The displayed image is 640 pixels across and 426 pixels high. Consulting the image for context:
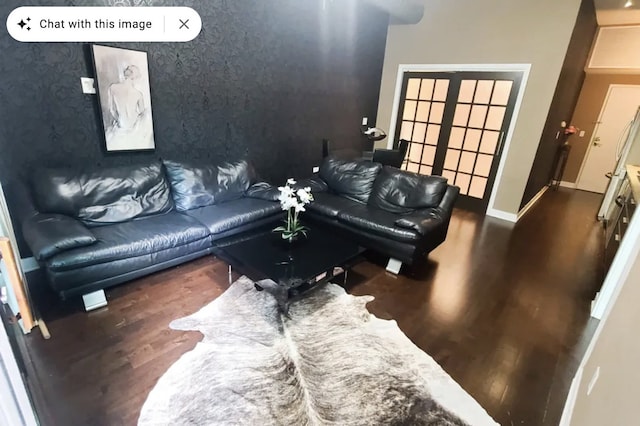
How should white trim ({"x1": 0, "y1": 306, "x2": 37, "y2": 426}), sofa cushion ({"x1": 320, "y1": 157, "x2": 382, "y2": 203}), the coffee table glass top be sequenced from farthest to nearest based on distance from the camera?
sofa cushion ({"x1": 320, "y1": 157, "x2": 382, "y2": 203})
the coffee table glass top
white trim ({"x1": 0, "y1": 306, "x2": 37, "y2": 426})

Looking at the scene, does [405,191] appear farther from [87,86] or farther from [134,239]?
[87,86]

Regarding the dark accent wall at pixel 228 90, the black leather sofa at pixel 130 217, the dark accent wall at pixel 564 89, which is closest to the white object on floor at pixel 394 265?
the black leather sofa at pixel 130 217

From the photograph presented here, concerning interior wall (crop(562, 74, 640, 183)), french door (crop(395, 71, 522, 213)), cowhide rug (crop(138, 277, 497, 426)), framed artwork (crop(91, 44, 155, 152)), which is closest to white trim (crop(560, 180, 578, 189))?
interior wall (crop(562, 74, 640, 183))

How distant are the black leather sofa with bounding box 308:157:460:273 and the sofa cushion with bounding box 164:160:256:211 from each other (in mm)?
927

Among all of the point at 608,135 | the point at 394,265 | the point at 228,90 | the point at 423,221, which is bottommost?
the point at 394,265

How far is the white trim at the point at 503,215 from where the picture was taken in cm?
458

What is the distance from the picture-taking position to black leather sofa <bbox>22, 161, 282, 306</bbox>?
2131 millimetres

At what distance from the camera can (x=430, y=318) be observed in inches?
93.7

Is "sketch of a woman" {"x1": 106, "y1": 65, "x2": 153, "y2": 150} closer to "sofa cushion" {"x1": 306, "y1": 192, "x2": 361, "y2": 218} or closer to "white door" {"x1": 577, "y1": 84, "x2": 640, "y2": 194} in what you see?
"sofa cushion" {"x1": 306, "y1": 192, "x2": 361, "y2": 218}

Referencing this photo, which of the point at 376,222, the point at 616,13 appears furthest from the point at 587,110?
the point at 376,222

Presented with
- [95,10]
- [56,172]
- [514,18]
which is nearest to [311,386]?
[56,172]

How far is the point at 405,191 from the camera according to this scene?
3.45m

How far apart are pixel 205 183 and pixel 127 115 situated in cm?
94

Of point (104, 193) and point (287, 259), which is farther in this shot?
point (104, 193)
